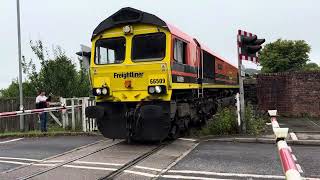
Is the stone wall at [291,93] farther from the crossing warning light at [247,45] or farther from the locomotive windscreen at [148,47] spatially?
the locomotive windscreen at [148,47]

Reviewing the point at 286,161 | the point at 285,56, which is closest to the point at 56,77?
the point at 286,161

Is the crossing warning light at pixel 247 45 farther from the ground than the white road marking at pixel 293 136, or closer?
farther from the ground

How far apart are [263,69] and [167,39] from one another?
3626cm

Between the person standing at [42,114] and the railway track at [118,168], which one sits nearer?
the railway track at [118,168]

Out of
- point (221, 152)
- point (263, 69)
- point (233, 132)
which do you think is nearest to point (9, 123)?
point (233, 132)

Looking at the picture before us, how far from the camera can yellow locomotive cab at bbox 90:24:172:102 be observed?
36.3ft

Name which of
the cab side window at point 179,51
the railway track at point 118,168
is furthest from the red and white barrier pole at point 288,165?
the cab side window at point 179,51

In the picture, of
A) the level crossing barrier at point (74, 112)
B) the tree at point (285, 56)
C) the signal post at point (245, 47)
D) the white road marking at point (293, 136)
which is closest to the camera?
the white road marking at point (293, 136)

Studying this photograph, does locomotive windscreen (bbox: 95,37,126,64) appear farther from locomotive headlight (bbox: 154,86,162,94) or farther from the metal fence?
the metal fence

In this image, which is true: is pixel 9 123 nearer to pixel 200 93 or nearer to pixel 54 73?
pixel 54 73

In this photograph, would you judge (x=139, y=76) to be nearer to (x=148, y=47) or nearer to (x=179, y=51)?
(x=148, y=47)

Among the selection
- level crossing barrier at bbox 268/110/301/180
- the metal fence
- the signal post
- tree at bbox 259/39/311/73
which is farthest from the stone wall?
tree at bbox 259/39/311/73

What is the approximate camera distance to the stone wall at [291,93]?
67.3ft

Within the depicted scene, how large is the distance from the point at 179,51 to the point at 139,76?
1.41 meters
